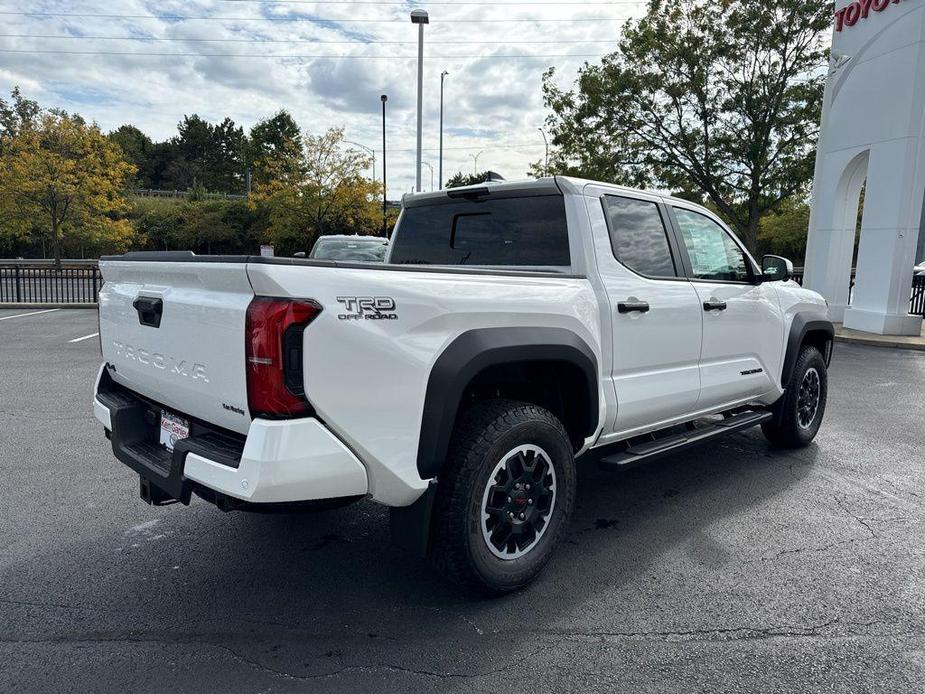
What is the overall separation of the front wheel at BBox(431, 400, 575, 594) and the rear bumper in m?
0.48

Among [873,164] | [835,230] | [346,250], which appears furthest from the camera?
[835,230]

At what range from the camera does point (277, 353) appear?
2.32 meters

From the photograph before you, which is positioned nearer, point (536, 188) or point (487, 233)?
point (536, 188)

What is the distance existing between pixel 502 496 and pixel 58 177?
115 feet

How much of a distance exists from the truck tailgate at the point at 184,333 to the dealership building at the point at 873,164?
43.6 feet

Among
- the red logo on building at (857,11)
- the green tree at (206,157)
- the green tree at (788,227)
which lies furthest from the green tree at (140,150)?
the red logo on building at (857,11)

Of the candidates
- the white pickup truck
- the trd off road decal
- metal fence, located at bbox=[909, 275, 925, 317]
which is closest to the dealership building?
metal fence, located at bbox=[909, 275, 925, 317]

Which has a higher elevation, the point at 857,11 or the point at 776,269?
the point at 857,11

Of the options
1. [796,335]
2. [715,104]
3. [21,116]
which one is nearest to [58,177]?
[21,116]

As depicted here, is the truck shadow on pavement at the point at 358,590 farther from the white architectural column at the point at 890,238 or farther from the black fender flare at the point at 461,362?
the white architectural column at the point at 890,238

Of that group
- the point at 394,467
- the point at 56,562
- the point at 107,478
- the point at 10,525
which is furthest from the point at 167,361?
the point at 107,478

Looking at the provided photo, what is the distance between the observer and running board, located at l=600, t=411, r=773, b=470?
3.64 m

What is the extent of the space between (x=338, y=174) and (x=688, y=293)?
34.6 m

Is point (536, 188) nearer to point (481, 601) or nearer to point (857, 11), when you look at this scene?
point (481, 601)
